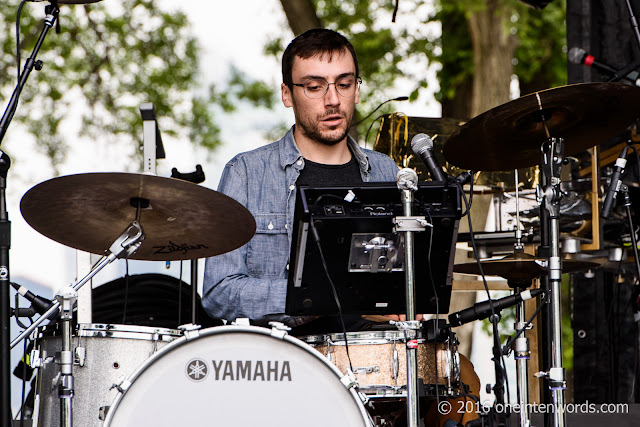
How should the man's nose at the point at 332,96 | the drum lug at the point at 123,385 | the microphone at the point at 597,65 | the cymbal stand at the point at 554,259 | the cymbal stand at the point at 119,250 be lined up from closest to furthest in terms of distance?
the drum lug at the point at 123,385 → the cymbal stand at the point at 554,259 → the cymbal stand at the point at 119,250 → the microphone at the point at 597,65 → the man's nose at the point at 332,96

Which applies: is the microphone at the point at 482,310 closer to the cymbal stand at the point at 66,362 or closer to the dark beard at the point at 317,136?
the dark beard at the point at 317,136

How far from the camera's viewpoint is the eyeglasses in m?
3.79

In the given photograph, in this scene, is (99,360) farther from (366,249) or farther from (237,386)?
(366,249)

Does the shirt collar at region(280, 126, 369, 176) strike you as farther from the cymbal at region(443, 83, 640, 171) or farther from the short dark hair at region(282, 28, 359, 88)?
the cymbal at region(443, 83, 640, 171)

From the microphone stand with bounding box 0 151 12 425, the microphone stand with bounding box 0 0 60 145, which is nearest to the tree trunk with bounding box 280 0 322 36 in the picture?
the microphone stand with bounding box 0 0 60 145

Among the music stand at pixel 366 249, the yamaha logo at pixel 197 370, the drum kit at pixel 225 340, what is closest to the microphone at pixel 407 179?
the music stand at pixel 366 249

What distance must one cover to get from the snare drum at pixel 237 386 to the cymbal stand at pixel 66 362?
38 cm

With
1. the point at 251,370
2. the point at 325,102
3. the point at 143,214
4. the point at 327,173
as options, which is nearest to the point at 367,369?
the point at 251,370

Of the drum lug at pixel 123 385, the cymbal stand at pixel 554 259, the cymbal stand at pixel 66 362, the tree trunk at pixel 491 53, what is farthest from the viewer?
the tree trunk at pixel 491 53

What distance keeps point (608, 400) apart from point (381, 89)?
7220 millimetres

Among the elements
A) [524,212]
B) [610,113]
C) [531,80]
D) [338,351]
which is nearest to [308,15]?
[524,212]

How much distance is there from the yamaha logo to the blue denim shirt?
2.42 ft

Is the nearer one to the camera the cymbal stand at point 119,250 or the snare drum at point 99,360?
the cymbal stand at point 119,250

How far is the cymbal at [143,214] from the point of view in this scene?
117 inches
